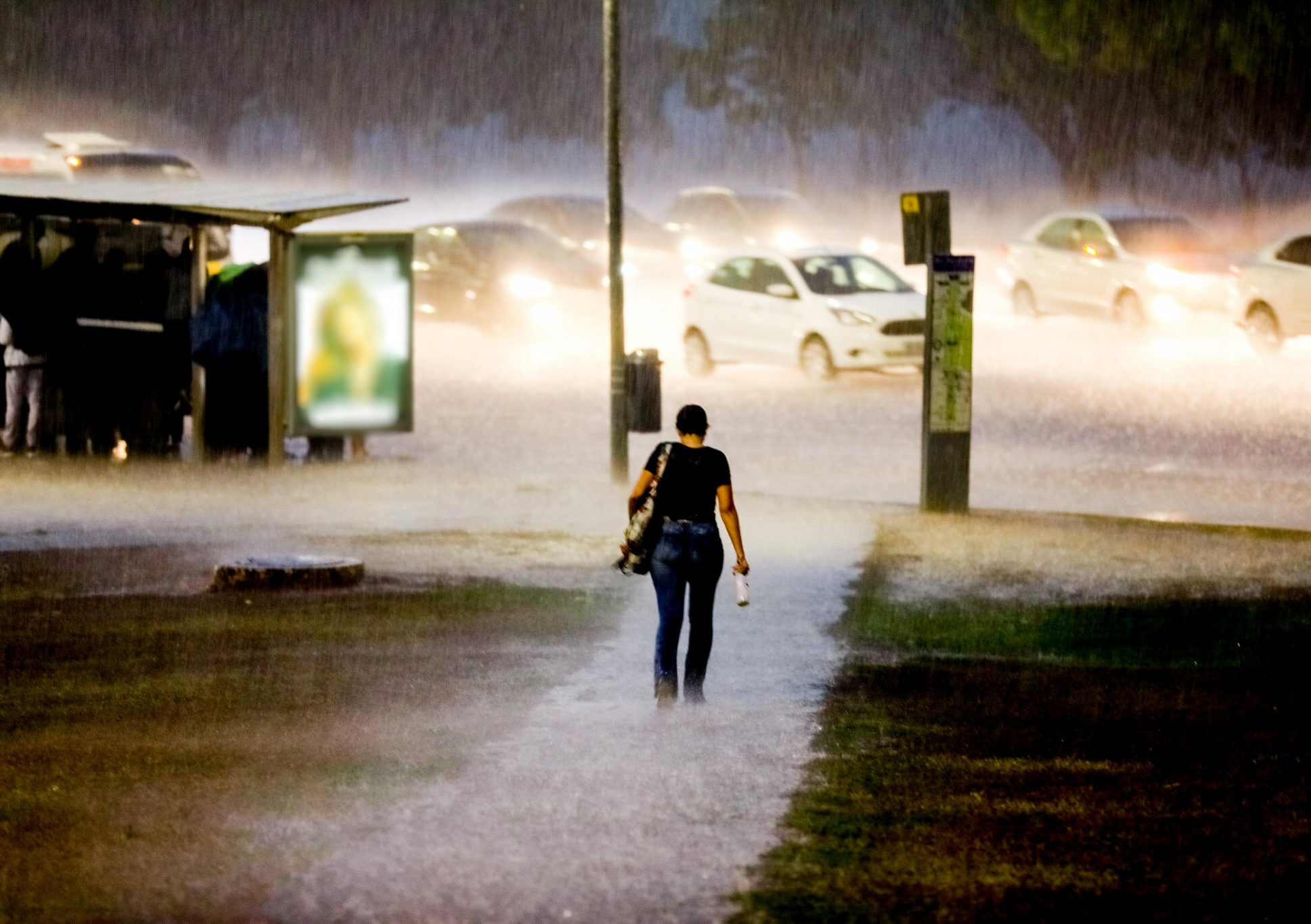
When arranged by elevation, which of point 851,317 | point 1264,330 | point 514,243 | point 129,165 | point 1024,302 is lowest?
point 1264,330

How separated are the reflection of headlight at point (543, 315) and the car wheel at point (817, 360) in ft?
21.7

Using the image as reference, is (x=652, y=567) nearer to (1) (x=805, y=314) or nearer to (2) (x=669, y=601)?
(2) (x=669, y=601)

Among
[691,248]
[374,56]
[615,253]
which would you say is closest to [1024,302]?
[691,248]

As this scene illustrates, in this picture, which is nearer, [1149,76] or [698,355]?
[698,355]

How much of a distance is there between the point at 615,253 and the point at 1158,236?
15201 mm

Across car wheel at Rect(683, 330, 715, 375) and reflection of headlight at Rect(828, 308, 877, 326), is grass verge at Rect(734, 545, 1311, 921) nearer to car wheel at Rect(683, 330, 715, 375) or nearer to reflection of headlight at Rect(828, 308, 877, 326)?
reflection of headlight at Rect(828, 308, 877, 326)

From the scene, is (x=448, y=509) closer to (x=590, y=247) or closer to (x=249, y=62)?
(x=590, y=247)

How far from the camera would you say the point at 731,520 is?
940 centimetres

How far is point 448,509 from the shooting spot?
16.0 meters

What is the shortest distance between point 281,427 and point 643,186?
4756cm

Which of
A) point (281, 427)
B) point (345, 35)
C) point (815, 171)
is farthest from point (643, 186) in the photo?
point (281, 427)

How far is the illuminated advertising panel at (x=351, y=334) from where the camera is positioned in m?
18.3

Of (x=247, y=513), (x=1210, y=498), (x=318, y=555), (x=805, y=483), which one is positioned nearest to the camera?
(x=318, y=555)

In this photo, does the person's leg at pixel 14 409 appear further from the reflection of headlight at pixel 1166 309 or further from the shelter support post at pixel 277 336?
the reflection of headlight at pixel 1166 309
